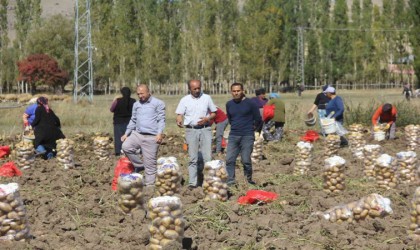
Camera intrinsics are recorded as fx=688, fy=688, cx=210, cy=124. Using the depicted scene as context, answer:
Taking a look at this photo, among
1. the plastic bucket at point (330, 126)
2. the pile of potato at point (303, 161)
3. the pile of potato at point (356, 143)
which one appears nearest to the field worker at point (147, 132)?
the pile of potato at point (303, 161)

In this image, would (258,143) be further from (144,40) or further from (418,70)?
(144,40)

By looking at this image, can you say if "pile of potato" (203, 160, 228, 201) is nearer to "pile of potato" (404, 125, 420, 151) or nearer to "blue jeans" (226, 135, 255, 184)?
"blue jeans" (226, 135, 255, 184)

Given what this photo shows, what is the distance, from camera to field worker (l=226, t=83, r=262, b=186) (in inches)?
406

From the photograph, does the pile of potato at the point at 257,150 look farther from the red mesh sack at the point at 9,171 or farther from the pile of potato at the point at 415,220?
the pile of potato at the point at 415,220

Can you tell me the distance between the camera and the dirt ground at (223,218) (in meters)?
6.37

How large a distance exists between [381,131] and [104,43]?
4334 cm

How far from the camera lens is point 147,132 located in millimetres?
10117

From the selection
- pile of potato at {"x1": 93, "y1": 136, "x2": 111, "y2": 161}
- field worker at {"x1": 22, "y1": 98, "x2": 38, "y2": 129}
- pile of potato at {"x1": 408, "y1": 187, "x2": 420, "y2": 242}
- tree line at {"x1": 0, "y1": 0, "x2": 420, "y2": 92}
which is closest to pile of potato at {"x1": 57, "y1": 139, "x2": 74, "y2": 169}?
pile of potato at {"x1": 93, "y1": 136, "x2": 111, "y2": 161}

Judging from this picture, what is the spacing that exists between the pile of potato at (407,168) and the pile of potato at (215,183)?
114 inches

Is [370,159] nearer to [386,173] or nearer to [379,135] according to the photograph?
[386,173]

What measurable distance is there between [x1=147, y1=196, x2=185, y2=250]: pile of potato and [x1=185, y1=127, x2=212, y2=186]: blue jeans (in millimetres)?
4169

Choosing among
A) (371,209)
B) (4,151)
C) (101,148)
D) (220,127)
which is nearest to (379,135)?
(220,127)

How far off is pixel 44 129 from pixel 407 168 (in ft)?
22.8

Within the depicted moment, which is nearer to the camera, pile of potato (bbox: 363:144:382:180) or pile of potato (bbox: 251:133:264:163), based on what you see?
pile of potato (bbox: 363:144:382:180)
